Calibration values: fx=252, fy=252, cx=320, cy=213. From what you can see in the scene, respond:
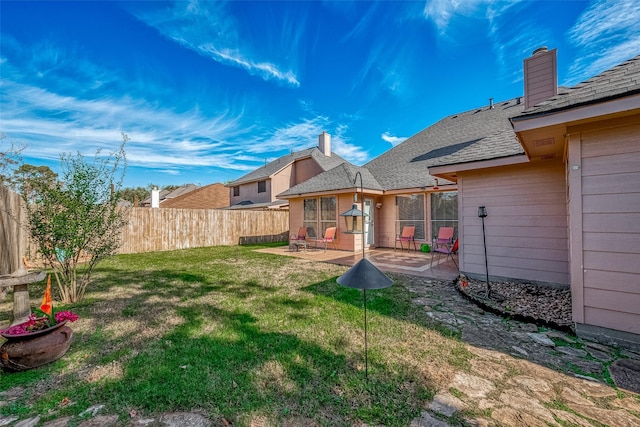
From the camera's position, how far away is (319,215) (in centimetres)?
1096

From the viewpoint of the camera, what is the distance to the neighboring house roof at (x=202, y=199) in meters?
26.4

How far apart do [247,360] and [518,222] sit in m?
5.35

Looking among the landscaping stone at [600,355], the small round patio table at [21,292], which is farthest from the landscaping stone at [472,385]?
the small round patio table at [21,292]

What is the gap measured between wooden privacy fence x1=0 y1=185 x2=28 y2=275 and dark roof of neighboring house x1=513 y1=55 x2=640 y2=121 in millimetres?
7829

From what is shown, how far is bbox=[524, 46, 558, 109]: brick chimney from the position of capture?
512 cm

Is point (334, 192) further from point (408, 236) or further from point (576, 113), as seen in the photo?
point (576, 113)

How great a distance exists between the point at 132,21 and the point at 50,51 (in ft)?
8.04

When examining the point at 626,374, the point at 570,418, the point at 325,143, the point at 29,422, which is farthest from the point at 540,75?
the point at 325,143

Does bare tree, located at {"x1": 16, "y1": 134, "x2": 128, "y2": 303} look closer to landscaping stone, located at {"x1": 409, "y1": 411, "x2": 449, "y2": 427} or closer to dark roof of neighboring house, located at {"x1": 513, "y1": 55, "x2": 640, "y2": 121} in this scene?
landscaping stone, located at {"x1": 409, "y1": 411, "x2": 449, "y2": 427}

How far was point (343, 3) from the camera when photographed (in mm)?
7621

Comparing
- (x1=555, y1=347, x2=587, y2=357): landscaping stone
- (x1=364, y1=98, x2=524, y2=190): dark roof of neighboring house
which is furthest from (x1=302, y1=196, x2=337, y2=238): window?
(x1=555, y1=347, x2=587, y2=357): landscaping stone

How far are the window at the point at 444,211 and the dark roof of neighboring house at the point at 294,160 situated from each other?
993 centimetres

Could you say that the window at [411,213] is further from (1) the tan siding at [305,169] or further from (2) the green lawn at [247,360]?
(1) the tan siding at [305,169]

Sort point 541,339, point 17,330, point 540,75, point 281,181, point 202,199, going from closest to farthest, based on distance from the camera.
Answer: point 17,330 < point 541,339 < point 540,75 < point 281,181 < point 202,199
